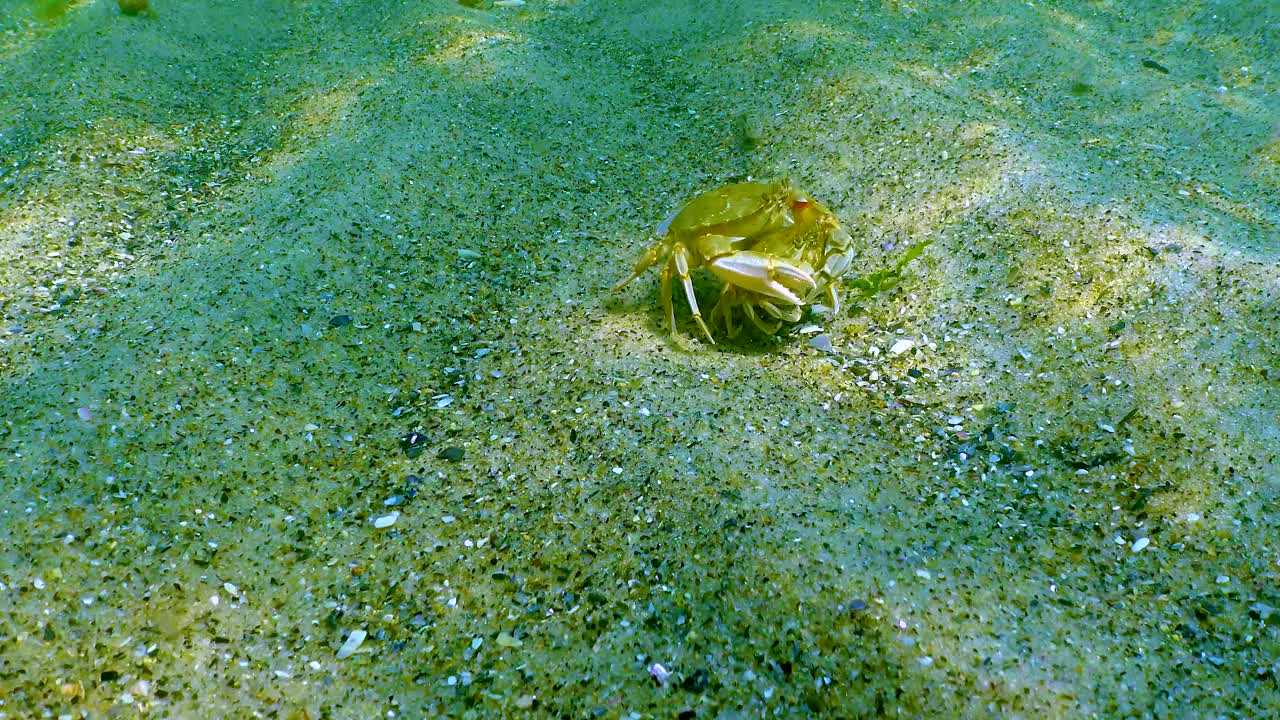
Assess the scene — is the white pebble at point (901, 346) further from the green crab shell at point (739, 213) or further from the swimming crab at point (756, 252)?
the green crab shell at point (739, 213)

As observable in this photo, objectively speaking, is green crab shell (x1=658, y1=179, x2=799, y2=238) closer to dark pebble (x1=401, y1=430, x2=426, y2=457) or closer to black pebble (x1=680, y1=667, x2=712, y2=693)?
dark pebble (x1=401, y1=430, x2=426, y2=457)

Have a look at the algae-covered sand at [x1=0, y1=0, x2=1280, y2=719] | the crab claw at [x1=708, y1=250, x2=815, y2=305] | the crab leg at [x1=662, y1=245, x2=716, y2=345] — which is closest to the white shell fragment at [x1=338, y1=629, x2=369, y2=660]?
the algae-covered sand at [x1=0, y1=0, x2=1280, y2=719]

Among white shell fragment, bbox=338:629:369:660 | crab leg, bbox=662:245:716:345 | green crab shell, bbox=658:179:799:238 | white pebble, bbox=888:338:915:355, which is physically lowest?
white pebble, bbox=888:338:915:355

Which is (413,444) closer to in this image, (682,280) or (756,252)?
(682,280)

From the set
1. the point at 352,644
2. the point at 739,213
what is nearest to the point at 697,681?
the point at 352,644

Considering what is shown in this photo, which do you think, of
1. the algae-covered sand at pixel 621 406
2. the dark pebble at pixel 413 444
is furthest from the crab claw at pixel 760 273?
the dark pebble at pixel 413 444

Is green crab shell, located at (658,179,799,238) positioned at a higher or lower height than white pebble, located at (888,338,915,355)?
higher
